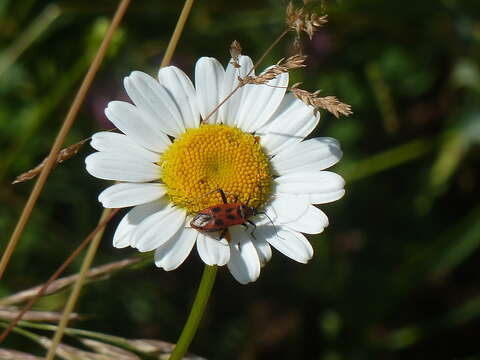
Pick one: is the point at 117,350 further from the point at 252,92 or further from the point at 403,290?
the point at 403,290

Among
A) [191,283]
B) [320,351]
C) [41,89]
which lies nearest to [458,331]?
[320,351]

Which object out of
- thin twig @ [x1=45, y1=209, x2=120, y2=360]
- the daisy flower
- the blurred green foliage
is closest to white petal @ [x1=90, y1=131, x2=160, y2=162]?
the daisy flower

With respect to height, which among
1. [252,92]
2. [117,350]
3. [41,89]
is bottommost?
[117,350]

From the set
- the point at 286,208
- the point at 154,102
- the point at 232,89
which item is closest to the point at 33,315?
the point at 154,102

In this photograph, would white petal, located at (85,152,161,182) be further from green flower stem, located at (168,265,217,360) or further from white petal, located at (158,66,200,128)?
green flower stem, located at (168,265,217,360)

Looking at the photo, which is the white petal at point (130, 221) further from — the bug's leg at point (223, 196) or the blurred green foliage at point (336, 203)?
the blurred green foliage at point (336, 203)

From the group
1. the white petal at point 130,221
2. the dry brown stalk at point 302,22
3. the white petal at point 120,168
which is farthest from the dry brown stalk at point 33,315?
the dry brown stalk at point 302,22
